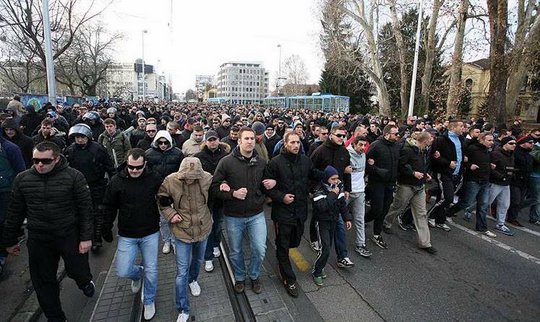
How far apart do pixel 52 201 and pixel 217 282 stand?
2204mm

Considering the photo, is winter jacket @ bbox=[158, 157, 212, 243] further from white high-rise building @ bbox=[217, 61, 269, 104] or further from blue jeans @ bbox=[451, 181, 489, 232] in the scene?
white high-rise building @ bbox=[217, 61, 269, 104]

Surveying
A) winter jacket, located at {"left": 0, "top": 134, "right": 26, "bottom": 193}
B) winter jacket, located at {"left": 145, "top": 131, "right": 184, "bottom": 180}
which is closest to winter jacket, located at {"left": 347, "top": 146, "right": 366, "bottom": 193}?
winter jacket, located at {"left": 145, "top": 131, "right": 184, "bottom": 180}

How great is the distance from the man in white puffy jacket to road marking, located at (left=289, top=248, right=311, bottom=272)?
0.93 m

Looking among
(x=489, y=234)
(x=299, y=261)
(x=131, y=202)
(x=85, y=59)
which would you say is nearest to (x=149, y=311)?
(x=131, y=202)

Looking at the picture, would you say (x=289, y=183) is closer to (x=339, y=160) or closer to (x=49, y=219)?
(x=339, y=160)

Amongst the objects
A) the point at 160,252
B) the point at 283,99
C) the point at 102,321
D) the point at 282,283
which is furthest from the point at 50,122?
the point at 283,99

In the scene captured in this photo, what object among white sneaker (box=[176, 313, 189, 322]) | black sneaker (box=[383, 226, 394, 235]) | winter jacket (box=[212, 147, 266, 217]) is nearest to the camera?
white sneaker (box=[176, 313, 189, 322])

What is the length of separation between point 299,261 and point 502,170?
455 centimetres

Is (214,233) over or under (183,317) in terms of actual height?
over

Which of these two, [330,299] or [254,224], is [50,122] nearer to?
[254,224]

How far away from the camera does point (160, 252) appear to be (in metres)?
5.09

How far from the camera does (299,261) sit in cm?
487

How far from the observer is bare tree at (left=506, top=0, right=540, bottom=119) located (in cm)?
1272

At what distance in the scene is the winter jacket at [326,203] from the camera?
4020mm
